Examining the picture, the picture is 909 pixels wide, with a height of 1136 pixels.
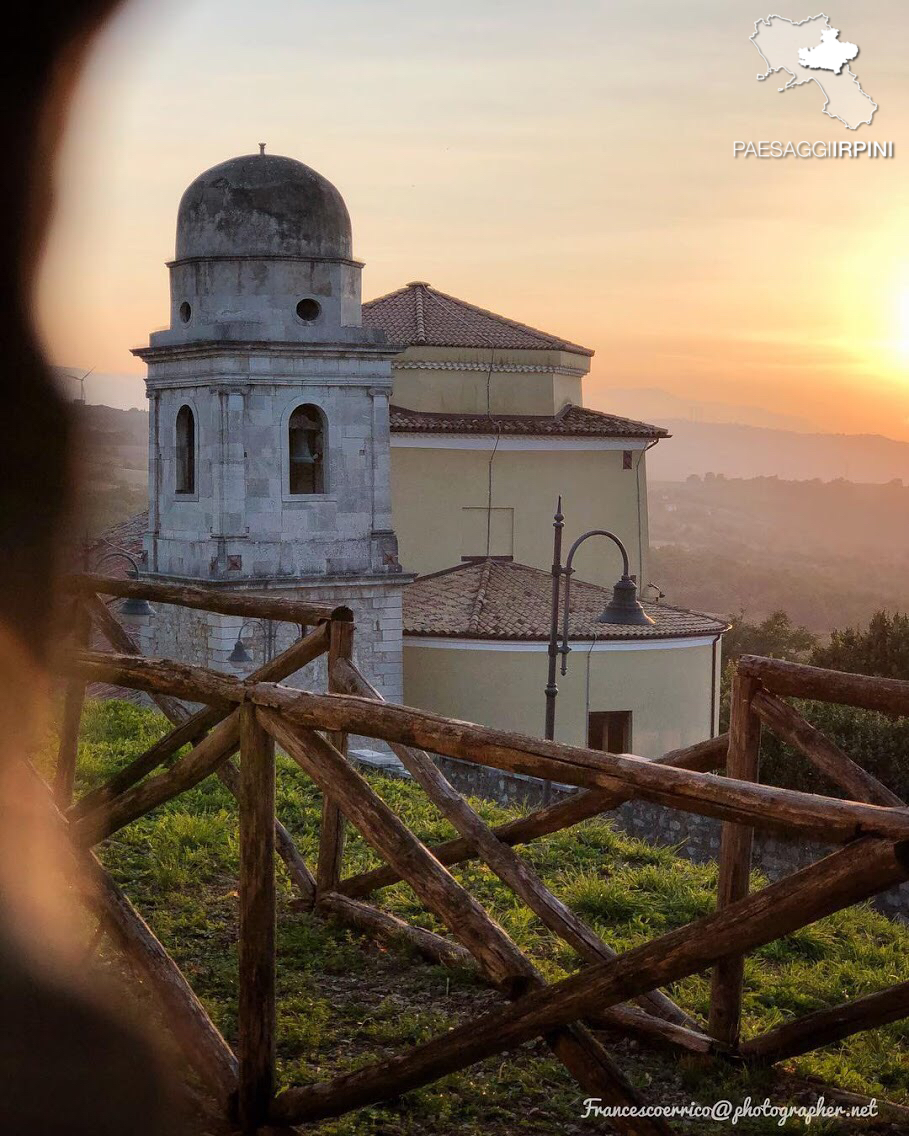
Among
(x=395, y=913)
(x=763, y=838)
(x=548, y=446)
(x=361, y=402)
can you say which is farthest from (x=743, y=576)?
(x=395, y=913)

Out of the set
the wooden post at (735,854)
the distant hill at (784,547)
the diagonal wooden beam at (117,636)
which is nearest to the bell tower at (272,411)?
the diagonal wooden beam at (117,636)

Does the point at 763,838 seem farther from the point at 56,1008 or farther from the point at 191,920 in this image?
the point at 56,1008

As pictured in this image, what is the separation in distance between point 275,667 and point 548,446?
23510 millimetres

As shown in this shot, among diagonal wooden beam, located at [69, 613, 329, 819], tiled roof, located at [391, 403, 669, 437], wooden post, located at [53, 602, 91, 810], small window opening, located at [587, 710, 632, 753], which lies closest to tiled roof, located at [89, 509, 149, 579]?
tiled roof, located at [391, 403, 669, 437]

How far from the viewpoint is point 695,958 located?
10.8ft

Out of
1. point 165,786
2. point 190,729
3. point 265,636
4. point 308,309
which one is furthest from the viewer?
point 308,309

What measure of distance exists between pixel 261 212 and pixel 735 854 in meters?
19.9

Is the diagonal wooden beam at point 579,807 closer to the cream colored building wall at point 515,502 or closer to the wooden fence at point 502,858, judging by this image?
the wooden fence at point 502,858

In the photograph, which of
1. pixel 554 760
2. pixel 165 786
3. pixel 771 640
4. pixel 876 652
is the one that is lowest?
pixel 771 640

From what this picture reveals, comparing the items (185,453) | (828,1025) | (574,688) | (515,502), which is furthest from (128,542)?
(828,1025)

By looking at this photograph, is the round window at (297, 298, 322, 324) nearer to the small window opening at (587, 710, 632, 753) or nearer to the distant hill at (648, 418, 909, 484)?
the small window opening at (587, 710, 632, 753)

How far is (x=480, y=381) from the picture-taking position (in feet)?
95.3

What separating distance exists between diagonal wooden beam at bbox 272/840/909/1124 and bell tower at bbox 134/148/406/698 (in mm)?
19362

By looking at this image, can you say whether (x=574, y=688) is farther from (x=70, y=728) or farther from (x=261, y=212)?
(x=70, y=728)
